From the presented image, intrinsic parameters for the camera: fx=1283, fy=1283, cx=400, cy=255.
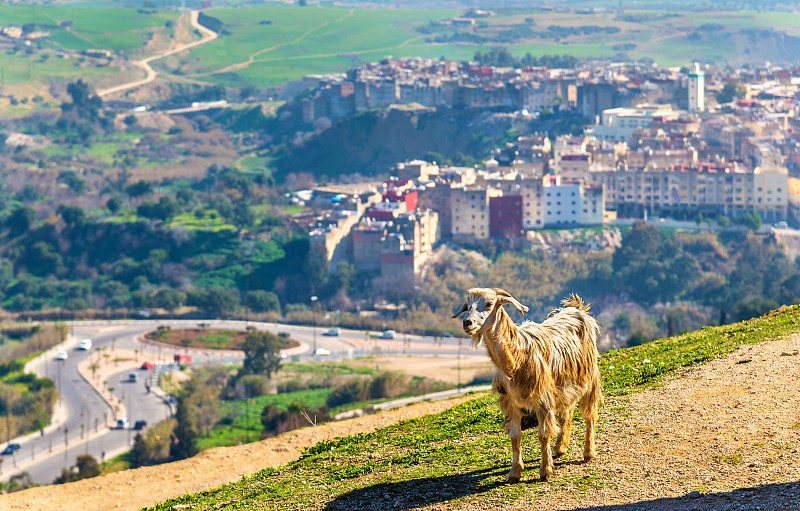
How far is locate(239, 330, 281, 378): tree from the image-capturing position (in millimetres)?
44062

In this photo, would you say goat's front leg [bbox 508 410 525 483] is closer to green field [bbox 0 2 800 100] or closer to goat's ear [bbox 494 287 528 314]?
goat's ear [bbox 494 287 528 314]

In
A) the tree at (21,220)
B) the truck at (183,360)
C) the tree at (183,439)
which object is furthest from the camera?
the tree at (21,220)

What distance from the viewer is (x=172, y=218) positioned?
70.4m

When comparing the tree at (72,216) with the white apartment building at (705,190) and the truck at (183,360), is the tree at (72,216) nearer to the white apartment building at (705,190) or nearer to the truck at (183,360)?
the truck at (183,360)

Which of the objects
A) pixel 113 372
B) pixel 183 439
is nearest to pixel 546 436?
pixel 183 439

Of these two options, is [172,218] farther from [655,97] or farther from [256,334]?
[655,97]

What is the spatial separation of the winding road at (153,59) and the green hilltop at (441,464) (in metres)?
104

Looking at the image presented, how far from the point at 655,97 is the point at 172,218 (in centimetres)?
3495

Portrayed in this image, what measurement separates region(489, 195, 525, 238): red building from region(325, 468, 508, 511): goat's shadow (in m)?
53.9

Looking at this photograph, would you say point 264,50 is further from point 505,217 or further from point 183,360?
point 183,360

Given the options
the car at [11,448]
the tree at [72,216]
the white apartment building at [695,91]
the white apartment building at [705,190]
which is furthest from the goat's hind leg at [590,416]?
the white apartment building at [695,91]

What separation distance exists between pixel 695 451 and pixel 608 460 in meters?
0.54

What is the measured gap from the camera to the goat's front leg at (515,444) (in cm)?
780

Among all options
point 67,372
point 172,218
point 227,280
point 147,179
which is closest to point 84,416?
point 67,372
